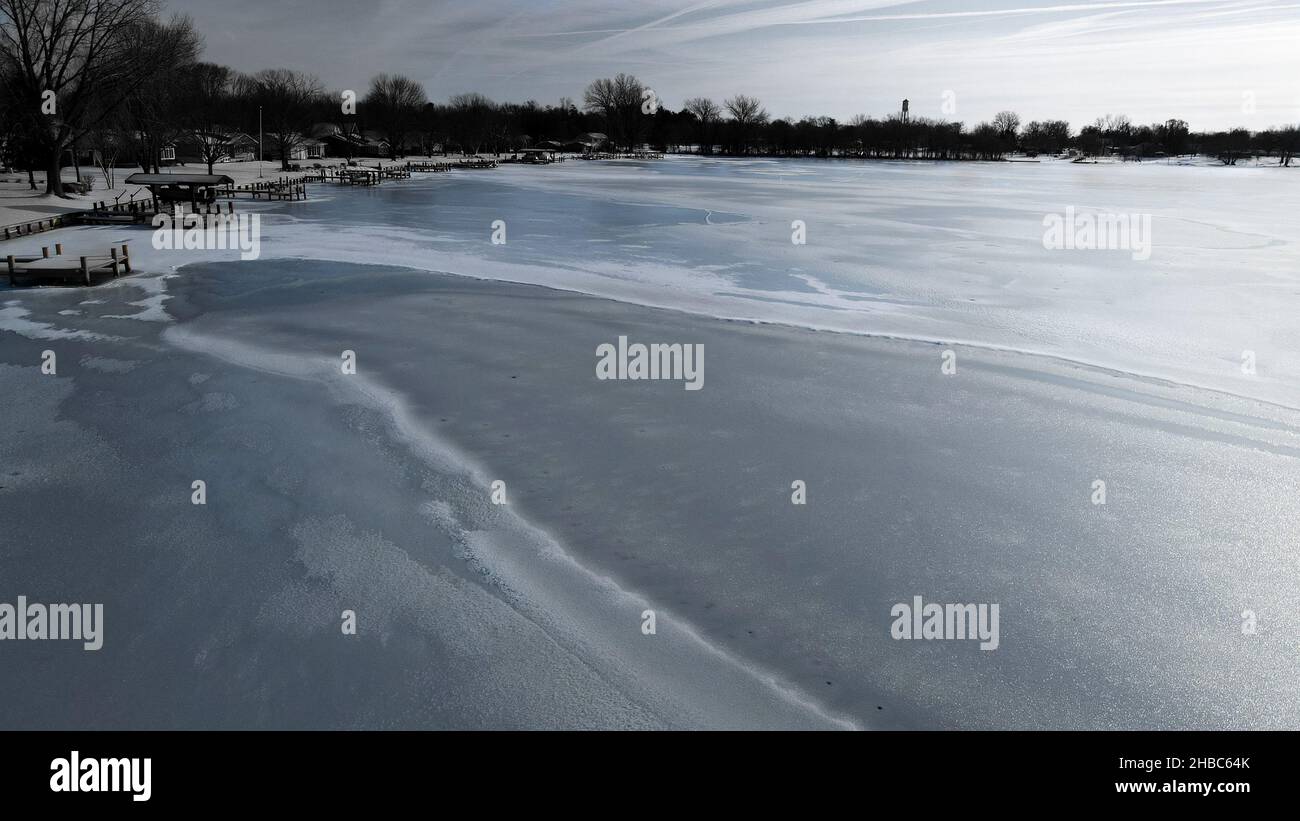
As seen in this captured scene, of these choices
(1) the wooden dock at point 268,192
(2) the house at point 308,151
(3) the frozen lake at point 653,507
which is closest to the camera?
(3) the frozen lake at point 653,507

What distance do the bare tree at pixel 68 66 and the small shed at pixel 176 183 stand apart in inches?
323

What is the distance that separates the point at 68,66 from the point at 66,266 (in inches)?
1075

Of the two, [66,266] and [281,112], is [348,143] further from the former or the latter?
[66,266]

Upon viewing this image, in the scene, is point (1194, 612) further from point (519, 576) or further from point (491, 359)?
point (491, 359)

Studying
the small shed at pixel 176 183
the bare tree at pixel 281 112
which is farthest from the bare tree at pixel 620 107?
the small shed at pixel 176 183

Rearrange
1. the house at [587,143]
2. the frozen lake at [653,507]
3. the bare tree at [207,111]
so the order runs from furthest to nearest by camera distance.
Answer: the house at [587,143], the bare tree at [207,111], the frozen lake at [653,507]

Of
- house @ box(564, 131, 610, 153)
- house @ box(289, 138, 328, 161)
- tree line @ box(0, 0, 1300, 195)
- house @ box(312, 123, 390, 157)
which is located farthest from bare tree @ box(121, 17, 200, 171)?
house @ box(564, 131, 610, 153)

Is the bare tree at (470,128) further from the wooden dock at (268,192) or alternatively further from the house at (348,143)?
the wooden dock at (268,192)

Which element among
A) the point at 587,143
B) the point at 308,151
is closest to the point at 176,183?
the point at 308,151

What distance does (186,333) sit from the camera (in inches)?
558

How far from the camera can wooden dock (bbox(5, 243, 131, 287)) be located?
1856cm

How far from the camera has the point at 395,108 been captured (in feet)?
380

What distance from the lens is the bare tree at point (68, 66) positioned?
122 ft
